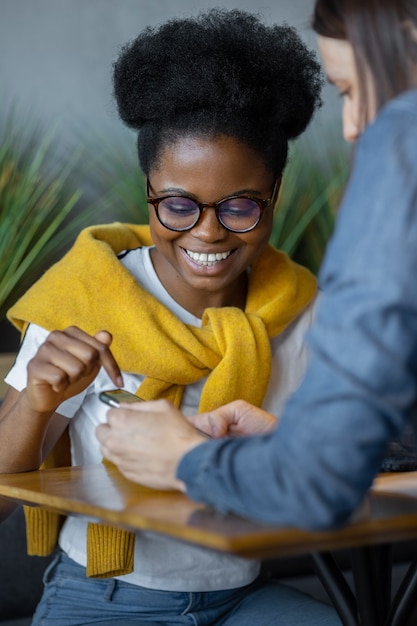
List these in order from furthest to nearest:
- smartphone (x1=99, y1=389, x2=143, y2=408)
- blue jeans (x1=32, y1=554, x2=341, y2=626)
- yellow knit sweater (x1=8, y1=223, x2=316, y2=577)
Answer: yellow knit sweater (x1=8, y1=223, x2=316, y2=577) < blue jeans (x1=32, y1=554, x2=341, y2=626) < smartphone (x1=99, y1=389, x2=143, y2=408)

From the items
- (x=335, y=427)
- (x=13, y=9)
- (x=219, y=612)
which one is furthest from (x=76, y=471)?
(x=13, y=9)

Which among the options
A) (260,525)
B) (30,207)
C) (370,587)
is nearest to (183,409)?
(370,587)

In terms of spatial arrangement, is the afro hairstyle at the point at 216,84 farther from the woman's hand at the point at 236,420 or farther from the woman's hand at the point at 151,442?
the woman's hand at the point at 151,442

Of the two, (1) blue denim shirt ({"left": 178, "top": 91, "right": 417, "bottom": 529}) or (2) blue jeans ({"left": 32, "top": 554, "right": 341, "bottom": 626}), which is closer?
(1) blue denim shirt ({"left": 178, "top": 91, "right": 417, "bottom": 529})

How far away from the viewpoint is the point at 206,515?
103 centimetres

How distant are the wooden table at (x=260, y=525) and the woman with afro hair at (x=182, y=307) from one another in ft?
0.46

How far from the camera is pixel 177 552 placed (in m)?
1.74

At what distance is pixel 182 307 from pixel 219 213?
0.79 ft

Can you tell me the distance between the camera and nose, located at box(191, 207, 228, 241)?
1770 millimetres

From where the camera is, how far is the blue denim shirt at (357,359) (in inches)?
35.2

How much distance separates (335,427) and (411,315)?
0.40ft

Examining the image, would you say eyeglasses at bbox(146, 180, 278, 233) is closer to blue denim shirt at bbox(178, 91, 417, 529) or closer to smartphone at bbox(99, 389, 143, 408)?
smartphone at bbox(99, 389, 143, 408)

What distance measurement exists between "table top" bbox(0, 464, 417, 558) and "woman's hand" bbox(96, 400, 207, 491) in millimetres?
36

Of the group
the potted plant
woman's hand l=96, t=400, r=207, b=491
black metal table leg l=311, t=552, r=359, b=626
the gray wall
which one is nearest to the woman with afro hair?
black metal table leg l=311, t=552, r=359, b=626
